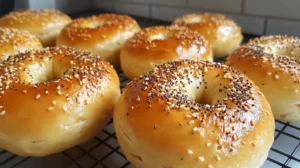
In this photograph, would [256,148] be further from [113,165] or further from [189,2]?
[189,2]

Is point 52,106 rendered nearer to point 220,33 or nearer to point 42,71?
point 42,71

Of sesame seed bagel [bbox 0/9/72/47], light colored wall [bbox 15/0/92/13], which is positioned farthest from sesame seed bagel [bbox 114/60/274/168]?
light colored wall [bbox 15/0/92/13]

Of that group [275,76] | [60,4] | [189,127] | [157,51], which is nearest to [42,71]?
[157,51]

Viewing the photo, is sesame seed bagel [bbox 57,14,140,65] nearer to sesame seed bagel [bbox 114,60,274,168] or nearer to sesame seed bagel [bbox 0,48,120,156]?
sesame seed bagel [bbox 0,48,120,156]

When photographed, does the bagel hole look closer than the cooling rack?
No

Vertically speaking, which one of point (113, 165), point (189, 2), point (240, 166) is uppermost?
point (189, 2)

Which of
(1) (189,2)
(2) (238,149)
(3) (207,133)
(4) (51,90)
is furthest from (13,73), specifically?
(1) (189,2)
